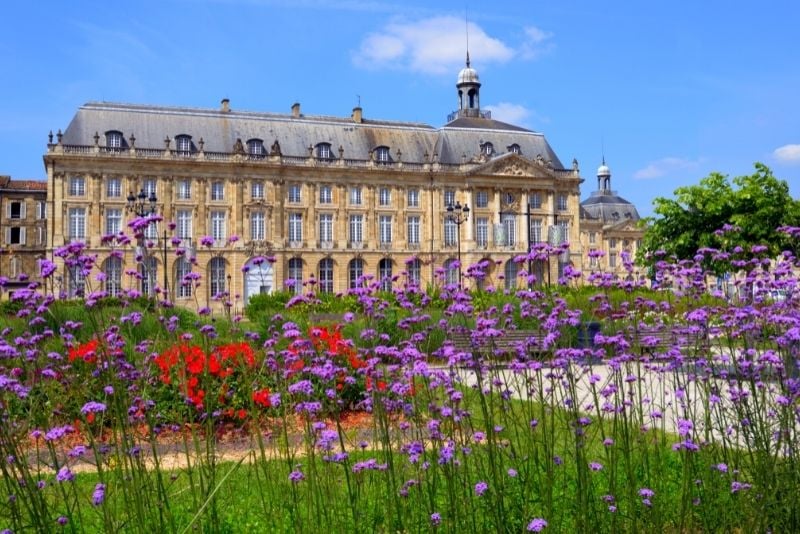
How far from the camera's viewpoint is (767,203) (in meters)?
23.4

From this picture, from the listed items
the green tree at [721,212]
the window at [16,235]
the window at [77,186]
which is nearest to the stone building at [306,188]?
the window at [77,186]

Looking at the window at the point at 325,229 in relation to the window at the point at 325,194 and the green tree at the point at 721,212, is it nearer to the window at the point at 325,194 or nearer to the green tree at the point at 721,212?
the window at the point at 325,194

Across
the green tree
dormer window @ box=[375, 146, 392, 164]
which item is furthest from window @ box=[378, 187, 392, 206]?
the green tree

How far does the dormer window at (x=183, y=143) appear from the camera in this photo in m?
38.5

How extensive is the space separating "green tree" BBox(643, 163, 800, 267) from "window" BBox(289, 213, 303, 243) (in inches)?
805

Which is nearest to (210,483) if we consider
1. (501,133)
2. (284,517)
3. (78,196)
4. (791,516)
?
(284,517)

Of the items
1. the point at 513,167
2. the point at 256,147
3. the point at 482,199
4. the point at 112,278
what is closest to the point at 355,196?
the point at 256,147

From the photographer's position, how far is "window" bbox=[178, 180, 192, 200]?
3822 centimetres

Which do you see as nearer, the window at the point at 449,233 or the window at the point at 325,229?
the window at the point at 325,229

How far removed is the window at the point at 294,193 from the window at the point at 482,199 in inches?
405

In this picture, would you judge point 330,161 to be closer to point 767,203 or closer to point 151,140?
point 151,140

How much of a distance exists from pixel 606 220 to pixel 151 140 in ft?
150

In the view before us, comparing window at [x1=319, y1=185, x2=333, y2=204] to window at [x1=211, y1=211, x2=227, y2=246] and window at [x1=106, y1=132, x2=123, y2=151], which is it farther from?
window at [x1=106, y1=132, x2=123, y2=151]

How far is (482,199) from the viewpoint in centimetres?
4294
